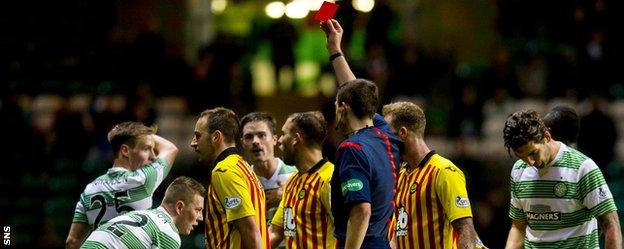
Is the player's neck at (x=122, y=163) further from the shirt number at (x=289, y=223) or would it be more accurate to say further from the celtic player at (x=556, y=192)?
the celtic player at (x=556, y=192)

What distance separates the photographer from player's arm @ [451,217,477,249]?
334 inches

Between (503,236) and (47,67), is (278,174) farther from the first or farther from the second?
(47,67)

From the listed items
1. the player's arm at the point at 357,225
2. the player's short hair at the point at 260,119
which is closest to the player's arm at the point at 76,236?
the player's short hair at the point at 260,119

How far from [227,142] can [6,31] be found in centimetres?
1155

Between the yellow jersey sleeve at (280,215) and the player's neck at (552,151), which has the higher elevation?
the player's neck at (552,151)

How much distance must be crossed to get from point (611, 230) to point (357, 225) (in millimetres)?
1786

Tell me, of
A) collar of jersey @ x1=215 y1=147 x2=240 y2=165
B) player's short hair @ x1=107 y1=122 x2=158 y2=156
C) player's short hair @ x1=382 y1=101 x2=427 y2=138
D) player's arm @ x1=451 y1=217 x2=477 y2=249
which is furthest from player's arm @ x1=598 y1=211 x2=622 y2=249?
player's short hair @ x1=107 y1=122 x2=158 y2=156

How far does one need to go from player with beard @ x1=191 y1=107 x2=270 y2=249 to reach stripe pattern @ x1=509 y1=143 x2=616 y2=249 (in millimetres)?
1851

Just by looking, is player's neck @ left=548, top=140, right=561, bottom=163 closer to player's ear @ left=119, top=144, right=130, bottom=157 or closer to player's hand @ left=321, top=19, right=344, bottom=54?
player's hand @ left=321, top=19, right=344, bottom=54

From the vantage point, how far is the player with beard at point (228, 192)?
8578 millimetres

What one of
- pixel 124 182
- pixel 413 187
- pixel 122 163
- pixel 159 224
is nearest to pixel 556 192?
pixel 413 187

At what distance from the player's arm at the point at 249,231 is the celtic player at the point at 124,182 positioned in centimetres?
104

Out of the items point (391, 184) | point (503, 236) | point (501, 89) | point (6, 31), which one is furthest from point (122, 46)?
point (391, 184)

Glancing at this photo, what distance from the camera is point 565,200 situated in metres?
8.68
